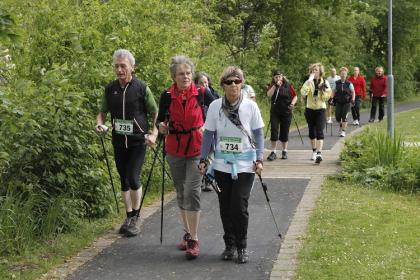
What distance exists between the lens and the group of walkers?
6461 millimetres

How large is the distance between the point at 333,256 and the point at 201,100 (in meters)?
2.00

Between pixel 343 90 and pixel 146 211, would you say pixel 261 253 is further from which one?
pixel 343 90

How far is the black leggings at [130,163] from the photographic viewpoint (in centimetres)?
762

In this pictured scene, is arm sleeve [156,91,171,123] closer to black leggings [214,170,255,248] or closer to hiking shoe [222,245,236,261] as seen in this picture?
black leggings [214,170,255,248]

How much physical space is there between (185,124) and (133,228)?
61.3 inches

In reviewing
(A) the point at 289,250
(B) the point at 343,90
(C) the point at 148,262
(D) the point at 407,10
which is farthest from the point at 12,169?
(D) the point at 407,10

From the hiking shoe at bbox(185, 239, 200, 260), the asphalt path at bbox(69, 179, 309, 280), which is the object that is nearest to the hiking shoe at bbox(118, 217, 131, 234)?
the asphalt path at bbox(69, 179, 309, 280)

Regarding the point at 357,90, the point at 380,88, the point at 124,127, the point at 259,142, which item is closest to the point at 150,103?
the point at 124,127

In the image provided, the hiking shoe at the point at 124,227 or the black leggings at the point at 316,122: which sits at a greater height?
the black leggings at the point at 316,122

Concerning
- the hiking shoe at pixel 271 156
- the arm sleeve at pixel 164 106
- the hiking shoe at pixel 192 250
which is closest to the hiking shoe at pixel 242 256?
the hiking shoe at pixel 192 250

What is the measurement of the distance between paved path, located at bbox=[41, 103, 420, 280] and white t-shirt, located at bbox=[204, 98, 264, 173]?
91 centimetres

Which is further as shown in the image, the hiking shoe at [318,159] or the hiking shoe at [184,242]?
the hiking shoe at [318,159]

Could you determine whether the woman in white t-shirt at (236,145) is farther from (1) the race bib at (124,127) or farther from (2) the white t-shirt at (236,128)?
(1) the race bib at (124,127)

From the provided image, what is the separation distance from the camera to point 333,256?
6.41 meters
